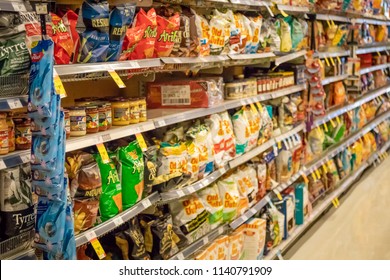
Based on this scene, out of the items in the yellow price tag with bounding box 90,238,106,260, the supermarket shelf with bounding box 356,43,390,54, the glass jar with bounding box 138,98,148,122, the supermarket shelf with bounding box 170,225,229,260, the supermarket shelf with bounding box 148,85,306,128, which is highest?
the supermarket shelf with bounding box 356,43,390,54

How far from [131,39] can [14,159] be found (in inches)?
33.8

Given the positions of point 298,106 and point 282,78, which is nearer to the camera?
point 282,78

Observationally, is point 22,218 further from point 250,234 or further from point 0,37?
point 250,234

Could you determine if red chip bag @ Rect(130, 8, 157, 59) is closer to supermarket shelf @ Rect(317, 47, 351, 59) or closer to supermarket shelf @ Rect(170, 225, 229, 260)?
supermarket shelf @ Rect(170, 225, 229, 260)

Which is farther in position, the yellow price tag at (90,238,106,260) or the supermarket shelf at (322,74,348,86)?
the supermarket shelf at (322,74,348,86)

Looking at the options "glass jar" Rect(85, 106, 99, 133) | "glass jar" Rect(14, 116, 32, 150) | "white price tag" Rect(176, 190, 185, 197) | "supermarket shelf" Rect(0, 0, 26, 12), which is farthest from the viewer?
"white price tag" Rect(176, 190, 185, 197)

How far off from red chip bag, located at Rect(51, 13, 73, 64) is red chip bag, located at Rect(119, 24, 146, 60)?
0.39m

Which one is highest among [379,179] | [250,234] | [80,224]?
[80,224]

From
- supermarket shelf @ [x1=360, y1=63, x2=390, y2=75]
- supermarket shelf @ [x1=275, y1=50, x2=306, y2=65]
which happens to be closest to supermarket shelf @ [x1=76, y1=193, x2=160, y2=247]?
supermarket shelf @ [x1=275, y1=50, x2=306, y2=65]

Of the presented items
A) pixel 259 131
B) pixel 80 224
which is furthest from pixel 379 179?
pixel 80 224

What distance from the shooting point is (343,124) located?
Answer: 6.33 metres

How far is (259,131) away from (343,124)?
8.06 feet

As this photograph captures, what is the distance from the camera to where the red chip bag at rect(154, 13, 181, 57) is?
2.85 meters

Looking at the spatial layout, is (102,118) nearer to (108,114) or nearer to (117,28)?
(108,114)
